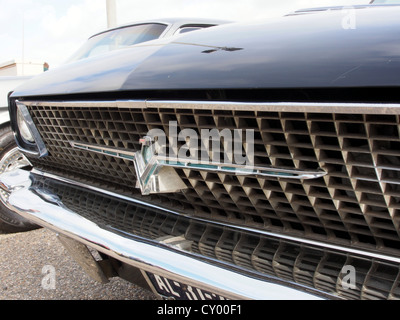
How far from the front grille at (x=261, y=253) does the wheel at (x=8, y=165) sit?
1.95 metres

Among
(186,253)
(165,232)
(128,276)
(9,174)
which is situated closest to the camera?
(186,253)

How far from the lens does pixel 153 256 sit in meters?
1.37

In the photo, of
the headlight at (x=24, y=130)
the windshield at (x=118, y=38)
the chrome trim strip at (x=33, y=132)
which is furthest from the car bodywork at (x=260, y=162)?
the windshield at (x=118, y=38)

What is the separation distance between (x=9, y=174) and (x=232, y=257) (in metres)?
1.65

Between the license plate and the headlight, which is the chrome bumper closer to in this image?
the license plate

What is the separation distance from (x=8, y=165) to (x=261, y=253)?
2.94m

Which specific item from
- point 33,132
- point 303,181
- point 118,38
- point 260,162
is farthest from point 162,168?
point 118,38

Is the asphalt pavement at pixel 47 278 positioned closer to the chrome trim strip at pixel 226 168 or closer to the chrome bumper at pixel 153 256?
the chrome bumper at pixel 153 256

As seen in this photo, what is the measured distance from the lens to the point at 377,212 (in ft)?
3.64

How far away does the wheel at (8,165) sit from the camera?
136 inches
